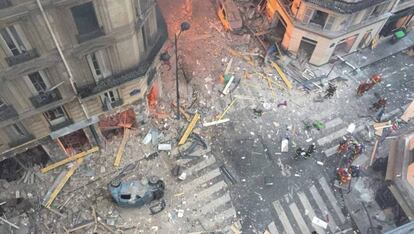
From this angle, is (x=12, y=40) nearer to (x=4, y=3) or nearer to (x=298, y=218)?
(x=4, y=3)

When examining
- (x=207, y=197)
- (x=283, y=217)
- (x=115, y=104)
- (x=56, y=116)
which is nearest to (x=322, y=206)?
(x=283, y=217)

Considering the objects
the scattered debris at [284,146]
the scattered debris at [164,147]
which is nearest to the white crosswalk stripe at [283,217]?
the scattered debris at [284,146]

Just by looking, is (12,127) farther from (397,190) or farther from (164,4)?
(397,190)

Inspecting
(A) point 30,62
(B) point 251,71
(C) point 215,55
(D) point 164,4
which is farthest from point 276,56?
(A) point 30,62

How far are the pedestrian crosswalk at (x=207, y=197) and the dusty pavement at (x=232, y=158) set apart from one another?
0.08 m

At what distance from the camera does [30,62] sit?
20625mm

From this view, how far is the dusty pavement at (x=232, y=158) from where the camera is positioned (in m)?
28.6

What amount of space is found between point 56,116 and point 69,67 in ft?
17.0

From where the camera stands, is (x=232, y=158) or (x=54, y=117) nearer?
(x=54, y=117)

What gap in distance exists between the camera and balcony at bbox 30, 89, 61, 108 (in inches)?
909

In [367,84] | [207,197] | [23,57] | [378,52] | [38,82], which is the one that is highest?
[23,57]

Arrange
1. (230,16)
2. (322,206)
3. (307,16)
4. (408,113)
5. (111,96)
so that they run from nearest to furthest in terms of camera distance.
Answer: (111,96), (322,206), (307,16), (408,113), (230,16)

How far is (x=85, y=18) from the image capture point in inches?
807

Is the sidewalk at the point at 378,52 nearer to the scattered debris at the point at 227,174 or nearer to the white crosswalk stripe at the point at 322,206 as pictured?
the white crosswalk stripe at the point at 322,206
